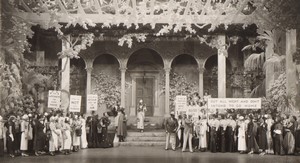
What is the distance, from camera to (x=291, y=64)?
19.1 m

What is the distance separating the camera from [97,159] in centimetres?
1480

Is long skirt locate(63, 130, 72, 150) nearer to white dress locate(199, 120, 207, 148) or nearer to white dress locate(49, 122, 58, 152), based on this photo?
white dress locate(49, 122, 58, 152)

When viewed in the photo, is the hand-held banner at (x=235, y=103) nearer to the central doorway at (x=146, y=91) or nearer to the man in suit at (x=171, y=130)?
the man in suit at (x=171, y=130)

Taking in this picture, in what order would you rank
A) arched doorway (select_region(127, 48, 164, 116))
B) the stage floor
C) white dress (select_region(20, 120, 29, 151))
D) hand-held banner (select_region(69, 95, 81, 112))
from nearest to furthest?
the stage floor < white dress (select_region(20, 120, 29, 151)) < hand-held banner (select_region(69, 95, 81, 112)) < arched doorway (select_region(127, 48, 164, 116))

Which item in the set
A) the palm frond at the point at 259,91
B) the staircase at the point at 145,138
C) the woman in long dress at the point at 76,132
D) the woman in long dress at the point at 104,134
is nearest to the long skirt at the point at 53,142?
the woman in long dress at the point at 76,132

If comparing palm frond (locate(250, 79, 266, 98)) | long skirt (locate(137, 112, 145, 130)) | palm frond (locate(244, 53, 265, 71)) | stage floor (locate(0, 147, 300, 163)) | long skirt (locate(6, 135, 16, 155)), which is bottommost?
stage floor (locate(0, 147, 300, 163))

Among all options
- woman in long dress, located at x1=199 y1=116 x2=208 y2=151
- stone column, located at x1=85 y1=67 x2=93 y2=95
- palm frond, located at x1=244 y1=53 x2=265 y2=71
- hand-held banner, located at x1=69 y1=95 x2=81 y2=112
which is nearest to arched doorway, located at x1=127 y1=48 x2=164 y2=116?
stone column, located at x1=85 y1=67 x2=93 y2=95

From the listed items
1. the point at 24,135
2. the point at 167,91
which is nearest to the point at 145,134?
the point at 167,91

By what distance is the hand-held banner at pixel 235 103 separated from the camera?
17.4m

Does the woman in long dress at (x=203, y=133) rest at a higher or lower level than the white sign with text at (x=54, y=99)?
lower

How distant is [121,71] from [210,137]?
879 cm

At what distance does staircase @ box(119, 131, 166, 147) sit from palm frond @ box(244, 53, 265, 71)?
4983mm

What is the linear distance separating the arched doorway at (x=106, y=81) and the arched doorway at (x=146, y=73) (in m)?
0.78

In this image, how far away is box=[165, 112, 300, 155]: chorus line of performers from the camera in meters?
16.3
